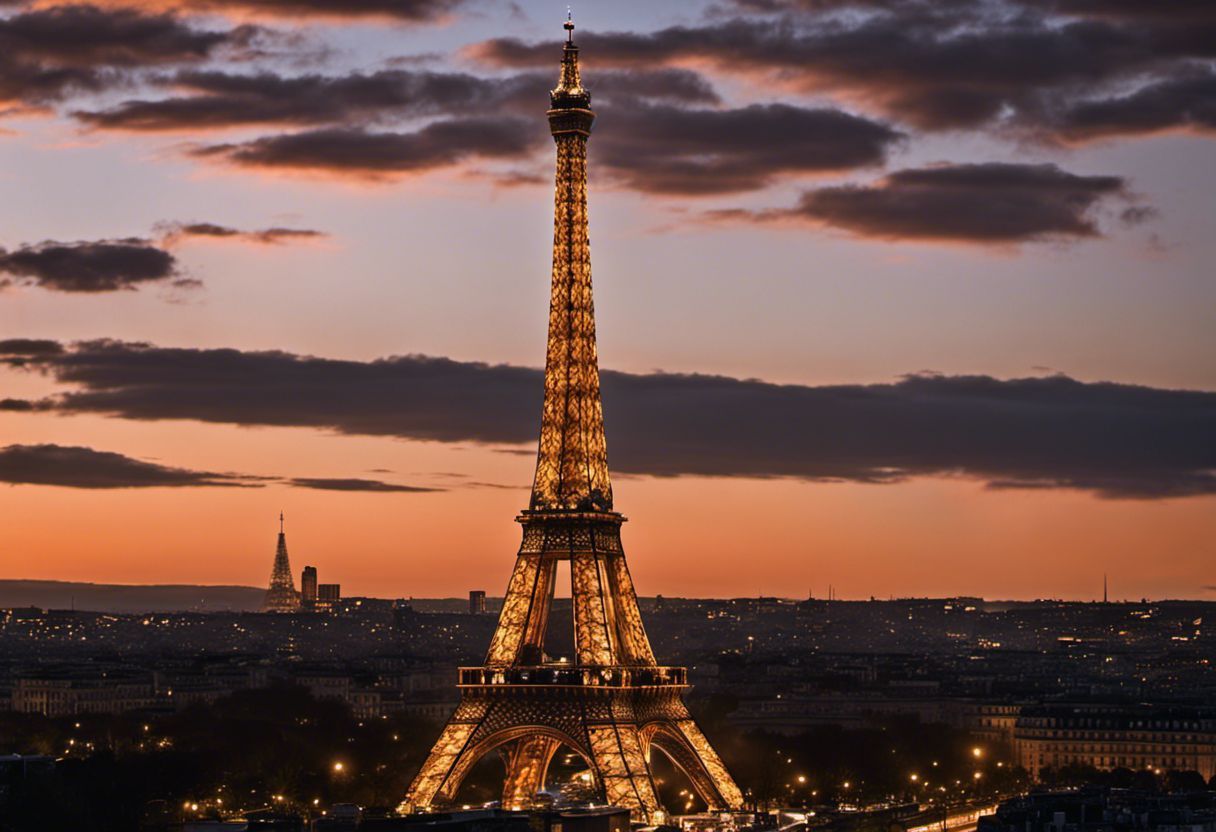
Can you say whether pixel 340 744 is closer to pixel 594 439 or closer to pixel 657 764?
pixel 657 764

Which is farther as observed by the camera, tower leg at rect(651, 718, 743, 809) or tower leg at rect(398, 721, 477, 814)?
tower leg at rect(651, 718, 743, 809)

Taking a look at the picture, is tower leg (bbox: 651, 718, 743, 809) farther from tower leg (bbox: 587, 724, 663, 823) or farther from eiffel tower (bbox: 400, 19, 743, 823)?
tower leg (bbox: 587, 724, 663, 823)

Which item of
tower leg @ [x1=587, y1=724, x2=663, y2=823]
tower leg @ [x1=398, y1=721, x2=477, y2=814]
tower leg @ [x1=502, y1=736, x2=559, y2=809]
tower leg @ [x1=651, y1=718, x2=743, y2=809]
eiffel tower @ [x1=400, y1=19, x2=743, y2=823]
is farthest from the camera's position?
tower leg @ [x1=502, y1=736, x2=559, y2=809]

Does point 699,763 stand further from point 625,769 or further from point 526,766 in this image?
point 526,766

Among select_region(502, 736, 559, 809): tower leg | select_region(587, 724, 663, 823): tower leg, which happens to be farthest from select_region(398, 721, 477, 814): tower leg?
select_region(587, 724, 663, 823): tower leg

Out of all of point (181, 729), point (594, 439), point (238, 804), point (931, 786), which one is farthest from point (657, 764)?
point (594, 439)
